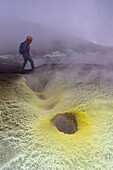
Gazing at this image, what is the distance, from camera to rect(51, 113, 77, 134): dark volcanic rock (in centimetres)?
762

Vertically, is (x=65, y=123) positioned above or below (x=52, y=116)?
below

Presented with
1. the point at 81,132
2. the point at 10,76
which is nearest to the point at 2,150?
the point at 81,132

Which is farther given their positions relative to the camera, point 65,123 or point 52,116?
point 52,116

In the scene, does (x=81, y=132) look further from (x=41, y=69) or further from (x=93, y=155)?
(x=41, y=69)

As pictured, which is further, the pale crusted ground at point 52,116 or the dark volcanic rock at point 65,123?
the dark volcanic rock at point 65,123

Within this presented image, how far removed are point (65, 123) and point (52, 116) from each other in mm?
416

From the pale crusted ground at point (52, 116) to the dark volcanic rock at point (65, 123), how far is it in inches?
6.4

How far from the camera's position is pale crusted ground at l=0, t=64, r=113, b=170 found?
638 centimetres

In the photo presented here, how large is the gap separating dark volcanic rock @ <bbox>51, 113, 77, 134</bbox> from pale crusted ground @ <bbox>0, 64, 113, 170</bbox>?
0.53 feet

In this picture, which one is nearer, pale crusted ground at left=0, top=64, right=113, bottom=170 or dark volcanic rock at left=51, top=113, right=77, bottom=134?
pale crusted ground at left=0, top=64, right=113, bottom=170

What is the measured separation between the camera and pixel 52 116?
7938 mm

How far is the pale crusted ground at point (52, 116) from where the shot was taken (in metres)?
6.38

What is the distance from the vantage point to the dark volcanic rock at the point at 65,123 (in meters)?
7.62

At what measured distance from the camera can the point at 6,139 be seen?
694cm
